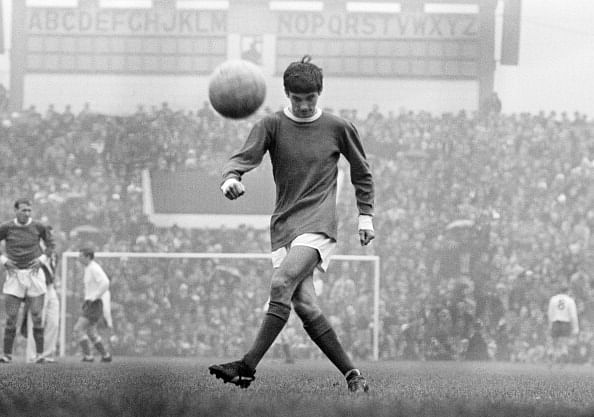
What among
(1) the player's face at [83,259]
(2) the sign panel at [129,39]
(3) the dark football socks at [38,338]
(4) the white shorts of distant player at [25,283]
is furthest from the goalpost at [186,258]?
(2) the sign panel at [129,39]

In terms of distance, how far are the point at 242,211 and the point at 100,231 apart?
239 cm

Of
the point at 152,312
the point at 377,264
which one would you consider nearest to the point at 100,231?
the point at 152,312

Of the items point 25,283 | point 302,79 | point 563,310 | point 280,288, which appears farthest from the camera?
point 563,310

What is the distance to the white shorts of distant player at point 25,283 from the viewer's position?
1295 centimetres

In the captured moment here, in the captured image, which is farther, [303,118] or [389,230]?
[389,230]

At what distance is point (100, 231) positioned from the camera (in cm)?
1944

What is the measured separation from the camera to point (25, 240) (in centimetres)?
1284

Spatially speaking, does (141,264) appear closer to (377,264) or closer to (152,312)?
(152,312)

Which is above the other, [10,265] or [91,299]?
[10,265]

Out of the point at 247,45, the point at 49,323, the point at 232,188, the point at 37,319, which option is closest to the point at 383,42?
the point at 247,45

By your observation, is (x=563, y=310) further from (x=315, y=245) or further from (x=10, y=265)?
(x=315, y=245)

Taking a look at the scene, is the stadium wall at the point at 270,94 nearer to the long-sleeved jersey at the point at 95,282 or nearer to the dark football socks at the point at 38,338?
the long-sleeved jersey at the point at 95,282

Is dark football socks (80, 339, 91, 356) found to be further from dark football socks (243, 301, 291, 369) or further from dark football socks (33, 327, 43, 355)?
dark football socks (243, 301, 291, 369)

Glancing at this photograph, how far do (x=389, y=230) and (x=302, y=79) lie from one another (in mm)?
13541
